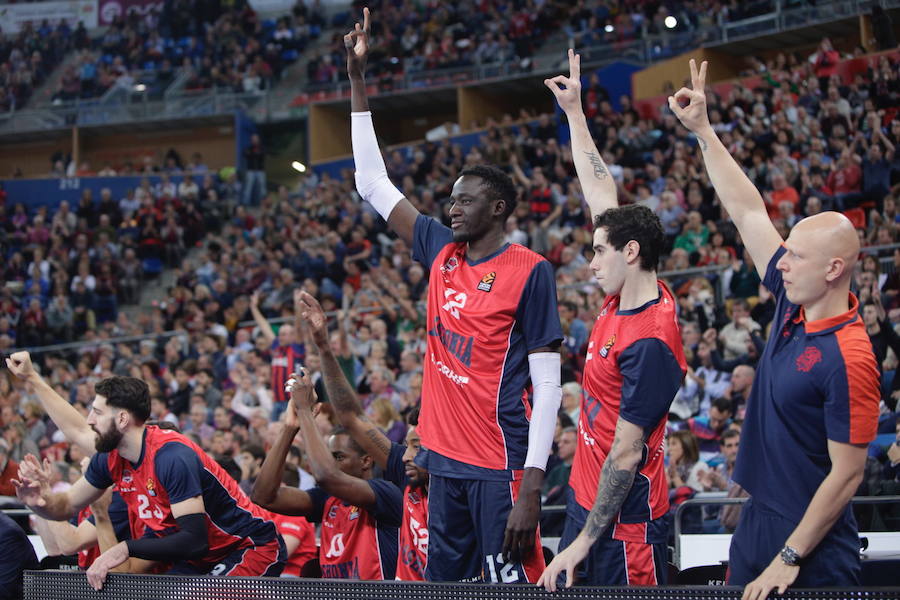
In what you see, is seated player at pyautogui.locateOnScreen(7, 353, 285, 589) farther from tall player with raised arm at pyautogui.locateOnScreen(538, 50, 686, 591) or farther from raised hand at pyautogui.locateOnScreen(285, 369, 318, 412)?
tall player with raised arm at pyautogui.locateOnScreen(538, 50, 686, 591)

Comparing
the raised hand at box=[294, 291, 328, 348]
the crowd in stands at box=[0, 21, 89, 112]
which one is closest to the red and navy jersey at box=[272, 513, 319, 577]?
the raised hand at box=[294, 291, 328, 348]

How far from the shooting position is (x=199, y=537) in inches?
181

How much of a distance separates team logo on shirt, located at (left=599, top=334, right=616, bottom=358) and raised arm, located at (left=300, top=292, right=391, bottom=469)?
4.20 ft

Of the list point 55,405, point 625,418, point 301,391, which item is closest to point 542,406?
point 625,418

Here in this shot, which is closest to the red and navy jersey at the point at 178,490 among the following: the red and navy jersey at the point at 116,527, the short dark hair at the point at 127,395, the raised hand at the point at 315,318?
the short dark hair at the point at 127,395

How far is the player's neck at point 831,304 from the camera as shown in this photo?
10.2 ft

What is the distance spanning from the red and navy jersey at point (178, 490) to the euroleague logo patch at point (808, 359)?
282 centimetres

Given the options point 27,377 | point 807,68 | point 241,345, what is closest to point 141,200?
point 241,345

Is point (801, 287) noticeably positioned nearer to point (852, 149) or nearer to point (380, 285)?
point (852, 149)

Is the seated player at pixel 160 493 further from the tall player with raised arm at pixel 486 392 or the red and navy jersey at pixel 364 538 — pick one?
the tall player with raised arm at pixel 486 392

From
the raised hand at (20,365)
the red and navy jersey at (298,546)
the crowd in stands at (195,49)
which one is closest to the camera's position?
the raised hand at (20,365)

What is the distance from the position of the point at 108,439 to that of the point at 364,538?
4.41ft

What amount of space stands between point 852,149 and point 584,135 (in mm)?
8483

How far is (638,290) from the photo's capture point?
3664 millimetres
